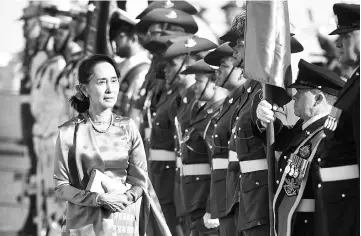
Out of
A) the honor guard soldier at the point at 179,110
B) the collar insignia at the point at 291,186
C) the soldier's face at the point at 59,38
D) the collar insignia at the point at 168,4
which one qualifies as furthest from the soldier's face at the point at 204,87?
the soldier's face at the point at 59,38

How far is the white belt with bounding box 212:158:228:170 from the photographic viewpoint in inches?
388

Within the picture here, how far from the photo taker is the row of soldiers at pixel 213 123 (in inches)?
300

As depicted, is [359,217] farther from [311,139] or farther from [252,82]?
[252,82]

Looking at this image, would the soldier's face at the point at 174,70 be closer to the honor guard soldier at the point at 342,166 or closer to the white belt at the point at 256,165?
the white belt at the point at 256,165

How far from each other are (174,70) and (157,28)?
847mm

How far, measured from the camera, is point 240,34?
30.7ft

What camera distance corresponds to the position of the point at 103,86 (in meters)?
8.23

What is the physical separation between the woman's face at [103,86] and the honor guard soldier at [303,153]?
41.8 inches

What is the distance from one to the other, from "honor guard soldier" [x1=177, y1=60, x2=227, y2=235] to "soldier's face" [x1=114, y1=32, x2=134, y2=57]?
9.40 ft

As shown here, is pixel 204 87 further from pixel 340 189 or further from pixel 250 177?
pixel 340 189

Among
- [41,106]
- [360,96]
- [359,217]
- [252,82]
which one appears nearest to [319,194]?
[359,217]

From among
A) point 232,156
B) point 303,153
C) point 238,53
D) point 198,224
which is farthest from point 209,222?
point 303,153

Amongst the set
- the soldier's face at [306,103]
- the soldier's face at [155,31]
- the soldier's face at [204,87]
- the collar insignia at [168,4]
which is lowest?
the soldier's face at [306,103]

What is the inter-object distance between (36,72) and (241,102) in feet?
19.6
